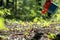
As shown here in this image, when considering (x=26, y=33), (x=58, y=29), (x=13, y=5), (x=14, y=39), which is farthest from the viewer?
(x=13, y=5)

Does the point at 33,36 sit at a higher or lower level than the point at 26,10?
higher

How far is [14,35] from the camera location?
6.10 m

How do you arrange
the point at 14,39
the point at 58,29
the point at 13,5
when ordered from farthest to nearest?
the point at 13,5 < the point at 58,29 < the point at 14,39

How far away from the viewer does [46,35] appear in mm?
6336

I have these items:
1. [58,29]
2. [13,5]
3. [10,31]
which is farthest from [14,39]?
[13,5]

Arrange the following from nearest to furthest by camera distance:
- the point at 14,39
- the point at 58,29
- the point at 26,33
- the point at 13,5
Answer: the point at 14,39, the point at 26,33, the point at 58,29, the point at 13,5

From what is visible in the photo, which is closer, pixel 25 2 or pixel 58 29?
pixel 58 29

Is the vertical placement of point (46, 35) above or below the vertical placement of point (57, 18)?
above

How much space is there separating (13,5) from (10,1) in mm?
299

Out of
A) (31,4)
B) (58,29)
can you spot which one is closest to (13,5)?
(31,4)

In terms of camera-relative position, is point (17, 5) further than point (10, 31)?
Yes

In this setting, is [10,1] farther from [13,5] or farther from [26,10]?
[26,10]

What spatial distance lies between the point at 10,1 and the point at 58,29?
5510 millimetres

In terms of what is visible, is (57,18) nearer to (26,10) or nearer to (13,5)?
(26,10)
